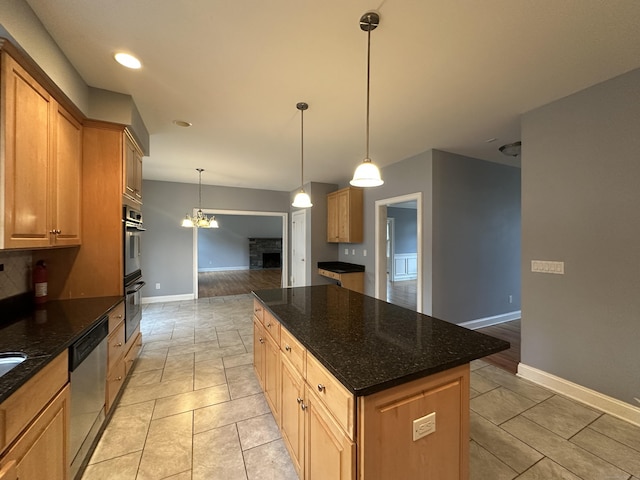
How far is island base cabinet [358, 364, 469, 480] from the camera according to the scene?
942mm

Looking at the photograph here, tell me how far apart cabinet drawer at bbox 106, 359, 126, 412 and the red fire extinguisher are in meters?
0.77

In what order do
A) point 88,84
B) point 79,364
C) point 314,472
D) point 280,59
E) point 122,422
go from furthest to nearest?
point 88,84 < point 122,422 < point 280,59 < point 79,364 < point 314,472

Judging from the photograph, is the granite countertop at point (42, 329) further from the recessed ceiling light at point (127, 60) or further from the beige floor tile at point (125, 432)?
the recessed ceiling light at point (127, 60)

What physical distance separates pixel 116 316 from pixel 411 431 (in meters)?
2.28

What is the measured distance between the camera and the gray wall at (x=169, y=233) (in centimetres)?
555

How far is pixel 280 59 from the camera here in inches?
72.2

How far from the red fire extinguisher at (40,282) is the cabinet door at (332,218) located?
419 centimetres

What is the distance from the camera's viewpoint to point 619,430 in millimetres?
1880

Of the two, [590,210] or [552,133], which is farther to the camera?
[552,133]

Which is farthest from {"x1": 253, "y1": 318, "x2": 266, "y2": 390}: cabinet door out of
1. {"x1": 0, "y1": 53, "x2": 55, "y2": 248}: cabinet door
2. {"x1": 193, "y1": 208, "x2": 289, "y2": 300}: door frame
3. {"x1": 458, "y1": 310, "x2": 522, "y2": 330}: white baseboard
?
{"x1": 193, "y1": 208, "x2": 289, "y2": 300}: door frame

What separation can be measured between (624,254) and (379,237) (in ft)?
9.32

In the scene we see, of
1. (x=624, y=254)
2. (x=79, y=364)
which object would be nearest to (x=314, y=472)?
(x=79, y=364)

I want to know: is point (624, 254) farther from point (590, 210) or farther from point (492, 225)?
point (492, 225)

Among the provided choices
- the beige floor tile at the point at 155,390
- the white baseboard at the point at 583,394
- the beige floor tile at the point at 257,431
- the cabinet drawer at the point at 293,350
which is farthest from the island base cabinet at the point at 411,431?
the beige floor tile at the point at 155,390
